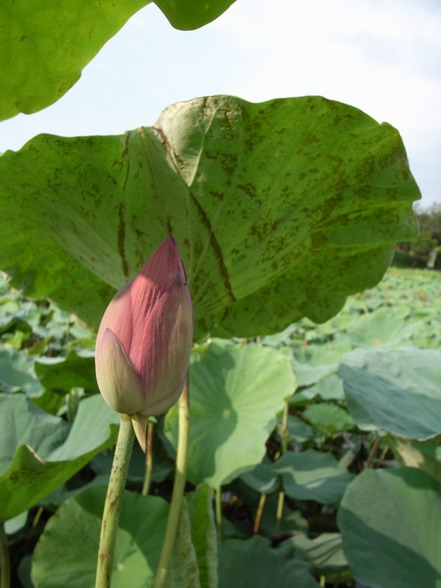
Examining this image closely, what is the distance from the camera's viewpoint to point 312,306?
0.73 metres

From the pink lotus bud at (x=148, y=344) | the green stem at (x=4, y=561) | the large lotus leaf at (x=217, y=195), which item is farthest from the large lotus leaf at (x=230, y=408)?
the pink lotus bud at (x=148, y=344)

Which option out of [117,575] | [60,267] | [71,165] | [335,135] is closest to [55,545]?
[117,575]

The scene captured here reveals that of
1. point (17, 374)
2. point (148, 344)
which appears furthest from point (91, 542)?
point (17, 374)

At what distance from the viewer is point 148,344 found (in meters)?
0.42

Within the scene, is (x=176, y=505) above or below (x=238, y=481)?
above

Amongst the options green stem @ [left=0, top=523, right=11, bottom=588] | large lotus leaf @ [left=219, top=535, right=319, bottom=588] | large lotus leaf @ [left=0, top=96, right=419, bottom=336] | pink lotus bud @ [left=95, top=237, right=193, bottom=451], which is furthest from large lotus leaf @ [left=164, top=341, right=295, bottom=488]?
pink lotus bud @ [left=95, top=237, right=193, bottom=451]

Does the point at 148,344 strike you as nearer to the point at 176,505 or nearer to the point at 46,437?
the point at 176,505

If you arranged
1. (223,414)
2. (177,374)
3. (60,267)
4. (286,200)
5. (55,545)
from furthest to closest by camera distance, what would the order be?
(223,414) → (55,545) → (60,267) → (286,200) → (177,374)

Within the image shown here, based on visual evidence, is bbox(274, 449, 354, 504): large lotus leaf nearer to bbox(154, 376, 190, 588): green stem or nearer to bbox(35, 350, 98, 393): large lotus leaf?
bbox(35, 350, 98, 393): large lotus leaf

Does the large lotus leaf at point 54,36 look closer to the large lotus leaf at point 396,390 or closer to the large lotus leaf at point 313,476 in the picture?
the large lotus leaf at point 396,390

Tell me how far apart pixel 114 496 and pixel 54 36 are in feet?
1.25

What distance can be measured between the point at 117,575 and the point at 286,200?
556 mm

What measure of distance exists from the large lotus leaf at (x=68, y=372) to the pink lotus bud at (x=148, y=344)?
2.30 ft

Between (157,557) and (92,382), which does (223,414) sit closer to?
(92,382)
